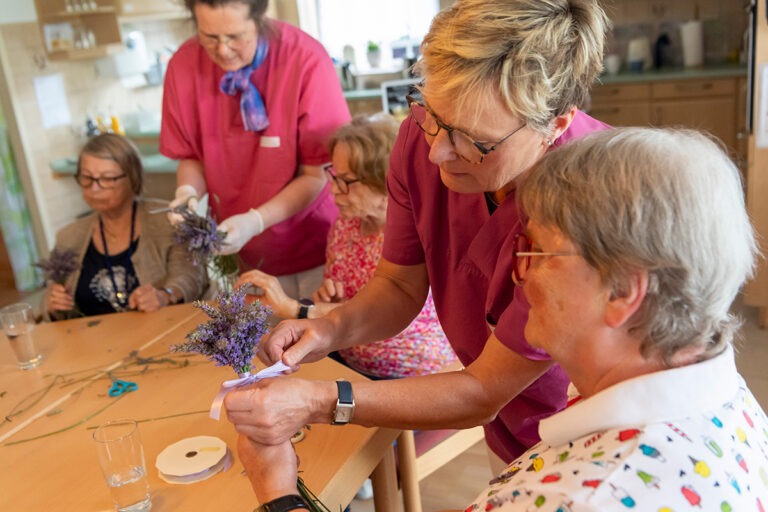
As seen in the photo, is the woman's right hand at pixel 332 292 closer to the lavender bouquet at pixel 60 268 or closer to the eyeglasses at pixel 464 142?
the lavender bouquet at pixel 60 268

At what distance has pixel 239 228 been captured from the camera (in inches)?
92.0

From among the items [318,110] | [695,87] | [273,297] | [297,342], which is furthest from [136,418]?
[695,87]

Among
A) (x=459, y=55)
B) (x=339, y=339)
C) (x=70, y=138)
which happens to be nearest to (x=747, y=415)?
(x=459, y=55)

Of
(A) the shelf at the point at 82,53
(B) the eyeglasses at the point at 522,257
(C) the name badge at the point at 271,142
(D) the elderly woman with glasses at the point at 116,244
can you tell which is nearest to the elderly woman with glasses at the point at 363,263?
(C) the name badge at the point at 271,142

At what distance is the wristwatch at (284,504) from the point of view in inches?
46.3

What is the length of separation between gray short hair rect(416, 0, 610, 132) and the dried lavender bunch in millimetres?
1153

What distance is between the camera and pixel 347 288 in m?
2.37

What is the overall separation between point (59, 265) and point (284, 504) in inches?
65.7

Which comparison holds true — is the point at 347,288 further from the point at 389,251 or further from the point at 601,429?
the point at 601,429

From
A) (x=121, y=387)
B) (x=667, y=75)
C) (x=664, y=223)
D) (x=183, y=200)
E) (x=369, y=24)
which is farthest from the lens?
(x=369, y=24)

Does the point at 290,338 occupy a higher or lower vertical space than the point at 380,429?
higher

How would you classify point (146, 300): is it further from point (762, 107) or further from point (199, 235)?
point (762, 107)

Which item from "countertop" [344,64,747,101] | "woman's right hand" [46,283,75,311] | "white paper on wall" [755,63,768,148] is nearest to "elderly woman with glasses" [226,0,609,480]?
"woman's right hand" [46,283,75,311]

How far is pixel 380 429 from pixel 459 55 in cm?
76
